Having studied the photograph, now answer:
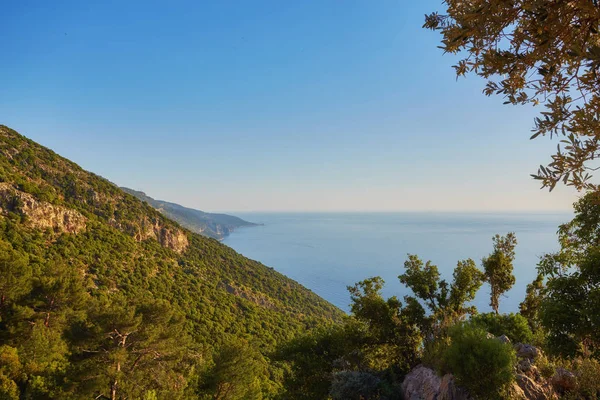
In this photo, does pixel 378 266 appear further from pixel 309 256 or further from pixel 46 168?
pixel 46 168

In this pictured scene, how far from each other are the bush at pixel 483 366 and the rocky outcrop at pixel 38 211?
42634mm

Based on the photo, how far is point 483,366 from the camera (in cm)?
580

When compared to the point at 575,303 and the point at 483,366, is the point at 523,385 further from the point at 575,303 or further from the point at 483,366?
the point at 575,303

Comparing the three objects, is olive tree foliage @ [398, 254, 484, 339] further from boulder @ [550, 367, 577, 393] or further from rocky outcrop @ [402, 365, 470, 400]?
boulder @ [550, 367, 577, 393]

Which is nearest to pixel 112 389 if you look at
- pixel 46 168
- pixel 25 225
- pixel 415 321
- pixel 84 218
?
pixel 415 321

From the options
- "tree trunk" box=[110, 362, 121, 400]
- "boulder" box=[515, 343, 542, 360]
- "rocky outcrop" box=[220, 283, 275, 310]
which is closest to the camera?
"boulder" box=[515, 343, 542, 360]

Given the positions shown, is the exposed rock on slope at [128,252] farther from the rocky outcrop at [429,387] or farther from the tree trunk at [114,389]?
the rocky outcrop at [429,387]

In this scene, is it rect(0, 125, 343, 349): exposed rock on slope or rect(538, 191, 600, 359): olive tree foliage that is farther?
rect(0, 125, 343, 349): exposed rock on slope

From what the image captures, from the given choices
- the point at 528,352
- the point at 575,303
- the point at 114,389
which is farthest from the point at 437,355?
the point at 114,389

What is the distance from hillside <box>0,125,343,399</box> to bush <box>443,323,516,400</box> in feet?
41.0

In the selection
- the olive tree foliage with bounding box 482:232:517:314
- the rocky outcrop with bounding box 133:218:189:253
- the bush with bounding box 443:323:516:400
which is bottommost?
the rocky outcrop with bounding box 133:218:189:253

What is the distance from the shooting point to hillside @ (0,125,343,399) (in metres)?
12.3

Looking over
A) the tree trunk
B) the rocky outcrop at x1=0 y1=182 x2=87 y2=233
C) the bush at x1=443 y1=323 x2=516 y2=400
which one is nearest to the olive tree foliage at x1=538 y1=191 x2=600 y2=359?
the bush at x1=443 y1=323 x2=516 y2=400

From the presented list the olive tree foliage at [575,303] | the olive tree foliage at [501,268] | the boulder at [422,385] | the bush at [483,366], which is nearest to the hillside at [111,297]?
the boulder at [422,385]
